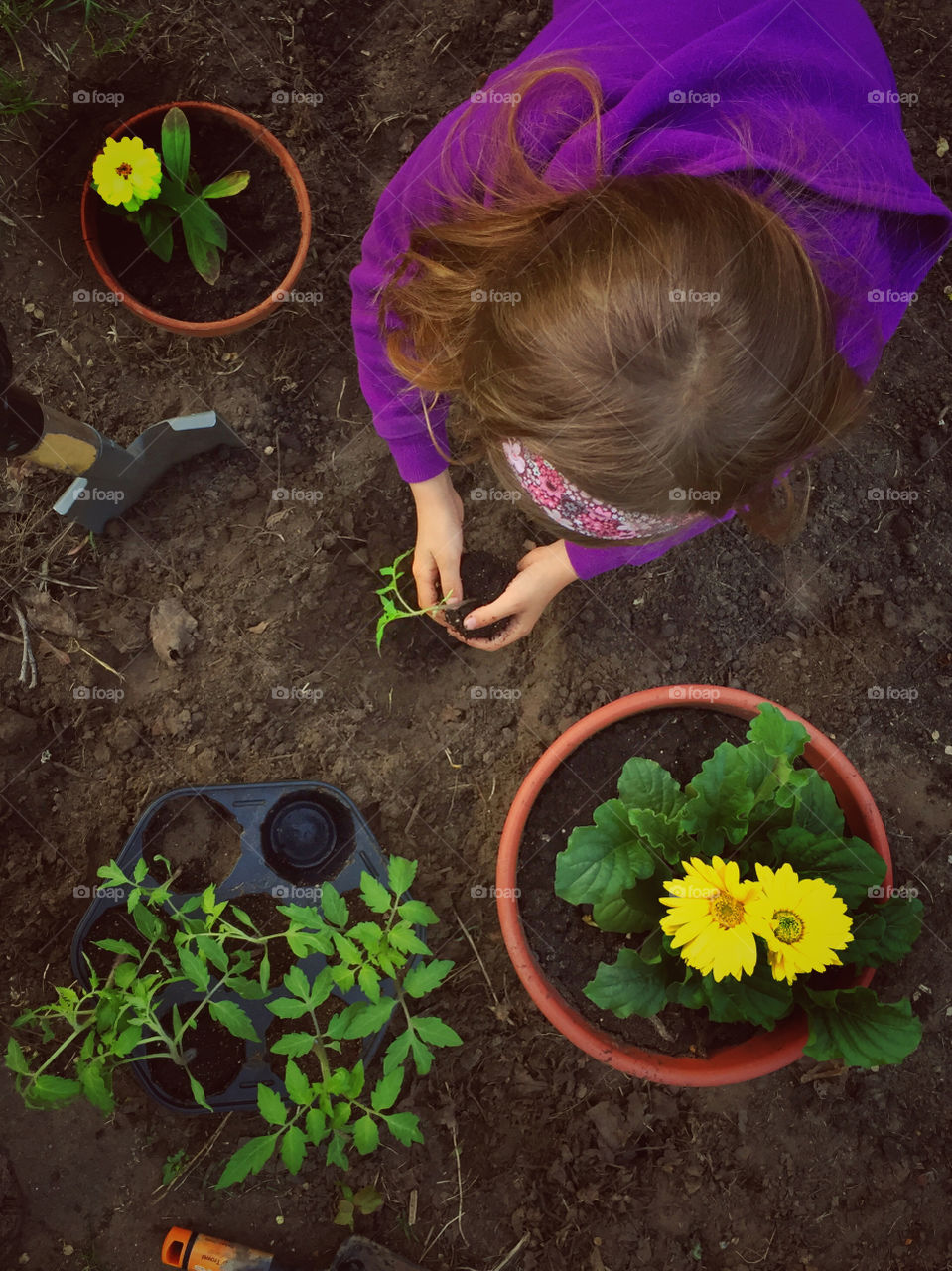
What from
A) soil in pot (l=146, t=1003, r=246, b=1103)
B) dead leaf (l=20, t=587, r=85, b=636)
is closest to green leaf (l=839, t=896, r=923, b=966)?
soil in pot (l=146, t=1003, r=246, b=1103)

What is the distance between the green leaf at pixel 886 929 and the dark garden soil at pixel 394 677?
0.39 m

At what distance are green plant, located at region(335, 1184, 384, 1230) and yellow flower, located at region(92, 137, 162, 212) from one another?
2.02 metres

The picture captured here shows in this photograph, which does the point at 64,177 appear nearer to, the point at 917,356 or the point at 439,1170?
the point at 917,356

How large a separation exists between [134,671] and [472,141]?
1259 mm

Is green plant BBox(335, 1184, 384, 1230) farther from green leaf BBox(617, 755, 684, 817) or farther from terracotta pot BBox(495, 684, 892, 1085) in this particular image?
green leaf BBox(617, 755, 684, 817)

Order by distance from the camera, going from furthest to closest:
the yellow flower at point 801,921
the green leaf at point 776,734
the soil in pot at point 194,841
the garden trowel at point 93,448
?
the soil in pot at point 194,841
the garden trowel at point 93,448
the green leaf at point 776,734
the yellow flower at point 801,921

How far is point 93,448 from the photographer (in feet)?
5.74

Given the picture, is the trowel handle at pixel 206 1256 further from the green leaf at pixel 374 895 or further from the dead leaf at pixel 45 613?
the dead leaf at pixel 45 613

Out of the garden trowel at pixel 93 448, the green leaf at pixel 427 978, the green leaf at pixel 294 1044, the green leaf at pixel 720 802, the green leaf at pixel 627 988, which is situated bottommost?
the green leaf at pixel 627 988

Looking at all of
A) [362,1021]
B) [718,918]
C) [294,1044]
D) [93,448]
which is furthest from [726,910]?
[93,448]

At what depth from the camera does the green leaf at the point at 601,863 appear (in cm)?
144

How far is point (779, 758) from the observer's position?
142cm

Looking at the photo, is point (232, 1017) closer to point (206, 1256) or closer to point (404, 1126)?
point (404, 1126)

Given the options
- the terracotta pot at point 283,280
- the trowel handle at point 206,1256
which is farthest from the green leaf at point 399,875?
the terracotta pot at point 283,280
